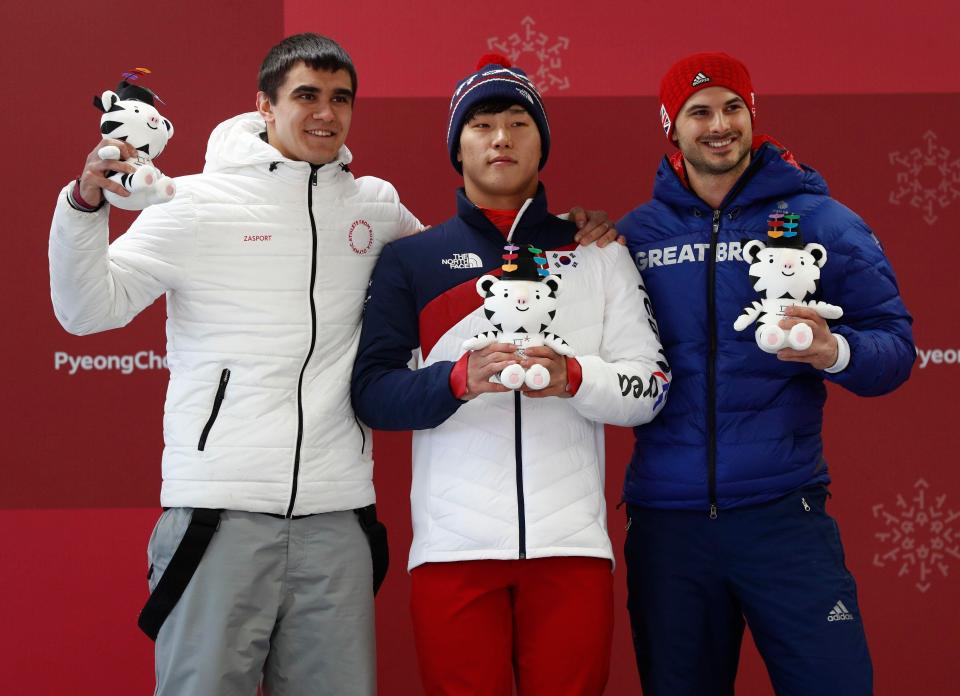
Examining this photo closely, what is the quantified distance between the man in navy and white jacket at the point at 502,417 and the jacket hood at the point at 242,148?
306mm

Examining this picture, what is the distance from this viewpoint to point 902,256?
2.95m

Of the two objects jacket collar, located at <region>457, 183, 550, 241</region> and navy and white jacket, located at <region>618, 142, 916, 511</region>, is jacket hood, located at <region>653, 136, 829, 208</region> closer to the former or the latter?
navy and white jacket, located at <region>618, 142, 916, 511</region>

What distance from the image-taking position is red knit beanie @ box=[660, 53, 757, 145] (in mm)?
2199

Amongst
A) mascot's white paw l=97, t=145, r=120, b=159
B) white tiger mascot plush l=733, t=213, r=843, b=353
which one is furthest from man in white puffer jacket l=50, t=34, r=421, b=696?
white tiger mascot plush l=733, t=213, r=843, b=353

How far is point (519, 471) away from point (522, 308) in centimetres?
34

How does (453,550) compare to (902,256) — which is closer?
(453,550)

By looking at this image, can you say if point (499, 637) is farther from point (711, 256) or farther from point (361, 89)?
point (361, 89)

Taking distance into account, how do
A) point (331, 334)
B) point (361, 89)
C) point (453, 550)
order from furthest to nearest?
1. point (361, 89)
2. point (331, 334)
3. point (453, 550)

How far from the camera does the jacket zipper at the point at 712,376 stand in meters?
2.08

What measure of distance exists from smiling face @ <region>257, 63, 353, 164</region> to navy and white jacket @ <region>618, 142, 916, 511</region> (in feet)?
2.47

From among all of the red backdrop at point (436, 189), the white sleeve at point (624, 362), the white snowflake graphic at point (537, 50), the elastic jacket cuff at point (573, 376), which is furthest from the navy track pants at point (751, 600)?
the white snowflake graphic at point (537, 50)

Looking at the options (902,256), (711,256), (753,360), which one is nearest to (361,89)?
(711,256)

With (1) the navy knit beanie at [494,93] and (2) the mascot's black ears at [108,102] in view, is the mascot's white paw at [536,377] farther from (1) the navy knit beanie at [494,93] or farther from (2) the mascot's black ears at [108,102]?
(2) the mascot's black ears at [108,102]

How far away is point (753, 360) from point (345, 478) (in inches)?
34.0
